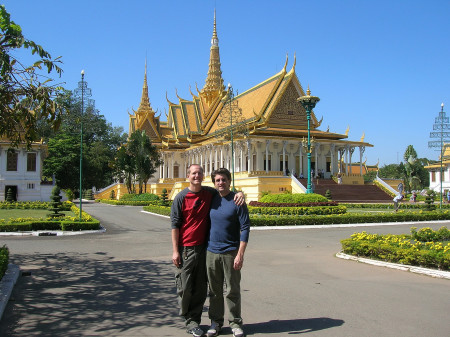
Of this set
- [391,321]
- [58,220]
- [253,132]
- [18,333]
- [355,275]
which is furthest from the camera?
[253,132]

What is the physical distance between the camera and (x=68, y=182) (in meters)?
49.5

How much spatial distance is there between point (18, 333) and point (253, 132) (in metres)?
33.4

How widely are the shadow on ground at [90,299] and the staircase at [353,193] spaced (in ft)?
88.5

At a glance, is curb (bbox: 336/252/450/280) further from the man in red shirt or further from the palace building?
the palace building

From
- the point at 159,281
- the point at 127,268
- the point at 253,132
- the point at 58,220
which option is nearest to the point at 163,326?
the point at 159,281

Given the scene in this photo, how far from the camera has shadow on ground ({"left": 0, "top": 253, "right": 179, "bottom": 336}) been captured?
4770mm

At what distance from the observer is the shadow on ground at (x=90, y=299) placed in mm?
4770

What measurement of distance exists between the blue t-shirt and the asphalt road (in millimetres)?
948

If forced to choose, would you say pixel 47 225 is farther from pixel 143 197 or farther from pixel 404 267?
pixel 143 197

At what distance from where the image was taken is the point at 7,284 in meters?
6.21

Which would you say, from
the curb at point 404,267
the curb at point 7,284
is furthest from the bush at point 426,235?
the curb at point 7,284

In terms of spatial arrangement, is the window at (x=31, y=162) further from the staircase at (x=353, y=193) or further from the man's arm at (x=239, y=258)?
the man's arm at (x=239, y=258)

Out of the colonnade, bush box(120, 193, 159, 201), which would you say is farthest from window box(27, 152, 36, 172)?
the colonnade

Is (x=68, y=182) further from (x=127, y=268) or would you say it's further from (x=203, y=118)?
(x=127, y=268)
